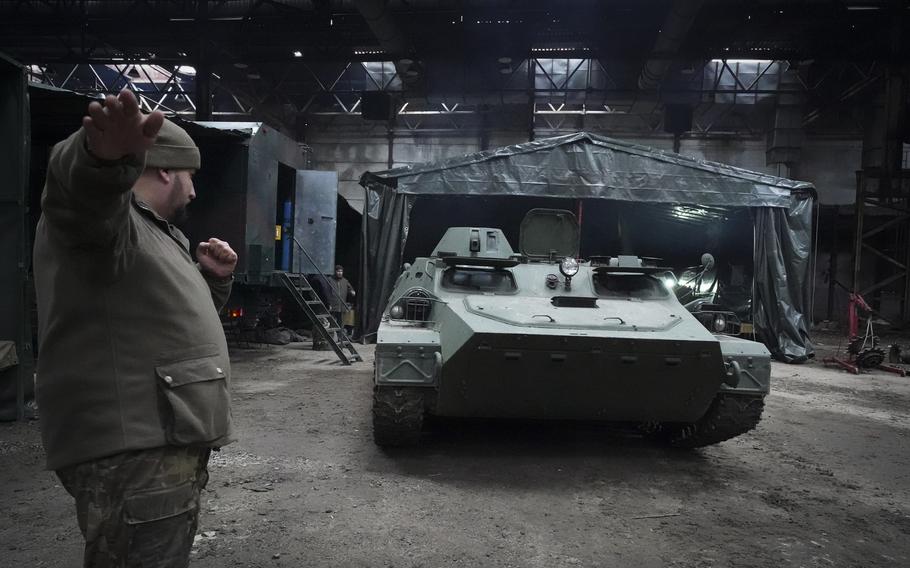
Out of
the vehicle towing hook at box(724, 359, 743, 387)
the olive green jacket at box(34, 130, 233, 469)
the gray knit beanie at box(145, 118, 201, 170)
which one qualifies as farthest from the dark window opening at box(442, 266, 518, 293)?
the olive green jacket at box(34, 130, 233, 469)

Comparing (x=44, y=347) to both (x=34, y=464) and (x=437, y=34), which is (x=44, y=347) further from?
(x=437, y=34)

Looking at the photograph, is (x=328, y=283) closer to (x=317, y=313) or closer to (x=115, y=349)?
(x=317, y=313)

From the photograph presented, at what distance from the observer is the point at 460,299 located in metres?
5.25

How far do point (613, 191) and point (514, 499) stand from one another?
837 centimetres

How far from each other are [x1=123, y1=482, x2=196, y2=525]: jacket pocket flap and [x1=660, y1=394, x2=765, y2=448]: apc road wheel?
13.9ft

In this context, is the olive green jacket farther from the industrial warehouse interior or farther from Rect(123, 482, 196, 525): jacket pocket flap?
Rect(123, 482, 196, 525): jacket pocket flap

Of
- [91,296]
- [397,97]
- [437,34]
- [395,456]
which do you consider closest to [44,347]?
[91,296]

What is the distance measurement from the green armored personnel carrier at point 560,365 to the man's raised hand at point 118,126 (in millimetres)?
3241

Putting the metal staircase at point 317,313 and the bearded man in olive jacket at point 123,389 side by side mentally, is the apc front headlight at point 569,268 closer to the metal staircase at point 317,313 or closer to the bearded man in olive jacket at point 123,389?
the bearded man in olive jacket at point 123,389

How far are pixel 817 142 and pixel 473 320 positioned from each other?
1846 centimetres

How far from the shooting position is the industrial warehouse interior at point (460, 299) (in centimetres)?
147

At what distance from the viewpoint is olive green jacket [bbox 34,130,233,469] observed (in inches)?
55.1

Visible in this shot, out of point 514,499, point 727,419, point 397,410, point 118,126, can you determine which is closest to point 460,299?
point 397,410

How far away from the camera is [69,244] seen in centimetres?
128
